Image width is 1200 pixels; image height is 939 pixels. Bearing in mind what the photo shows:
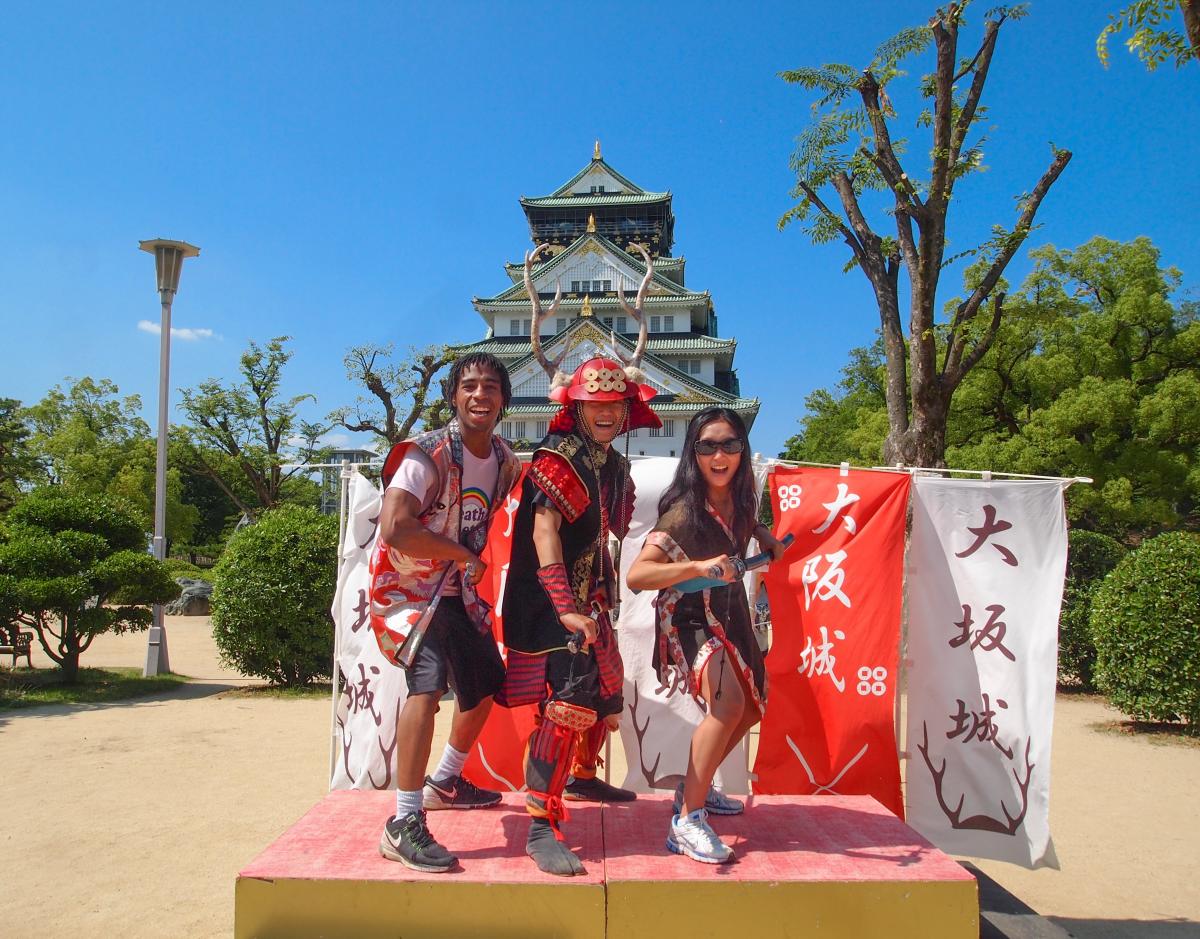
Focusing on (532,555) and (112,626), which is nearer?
(532,555)

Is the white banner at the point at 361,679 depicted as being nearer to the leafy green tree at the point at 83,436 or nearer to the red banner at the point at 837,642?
the red banner at the point at 837,642

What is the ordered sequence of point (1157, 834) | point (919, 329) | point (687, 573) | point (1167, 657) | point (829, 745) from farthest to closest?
point (919, 329)
point (1167, 657)
point (1157, 834)
point (829, 745)
point (687, 573)

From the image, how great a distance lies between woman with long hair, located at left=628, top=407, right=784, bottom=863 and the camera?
3.00 meters

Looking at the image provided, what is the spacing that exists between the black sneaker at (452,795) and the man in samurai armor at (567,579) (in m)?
0.44

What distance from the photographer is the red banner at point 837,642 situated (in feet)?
13.6

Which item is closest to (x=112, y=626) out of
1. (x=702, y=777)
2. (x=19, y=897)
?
(x=19, y=897)

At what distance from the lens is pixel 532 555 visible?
3166mm

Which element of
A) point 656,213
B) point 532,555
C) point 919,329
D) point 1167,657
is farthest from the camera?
point 656,213

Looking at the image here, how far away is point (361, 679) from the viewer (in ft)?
14.5

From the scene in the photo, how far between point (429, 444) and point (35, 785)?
459cm

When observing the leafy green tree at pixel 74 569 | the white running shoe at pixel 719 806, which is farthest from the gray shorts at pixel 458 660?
the leafy green tree at pixel 74 569

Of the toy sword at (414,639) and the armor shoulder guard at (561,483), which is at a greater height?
the armor shoulder guard at (561,483)

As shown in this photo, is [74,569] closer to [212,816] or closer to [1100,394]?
[212,816]

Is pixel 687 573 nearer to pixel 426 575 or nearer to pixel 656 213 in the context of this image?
pixel 426 575
